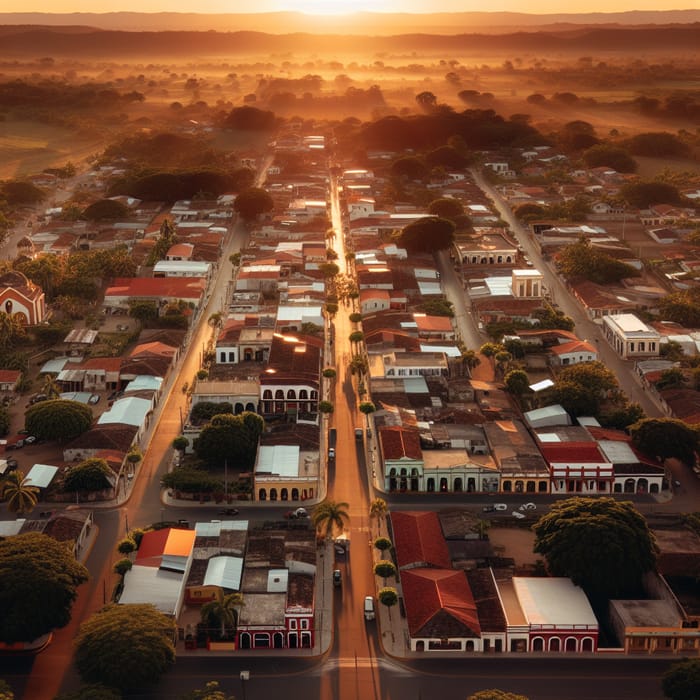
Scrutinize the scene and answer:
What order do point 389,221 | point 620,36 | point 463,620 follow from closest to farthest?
point 463,620
point 389,221
point 620,36

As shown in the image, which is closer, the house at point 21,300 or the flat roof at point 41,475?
the flat roof at point 41,475

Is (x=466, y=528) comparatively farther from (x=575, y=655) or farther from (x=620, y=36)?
(x=620, y=36)

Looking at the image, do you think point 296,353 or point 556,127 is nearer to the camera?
point 296,353

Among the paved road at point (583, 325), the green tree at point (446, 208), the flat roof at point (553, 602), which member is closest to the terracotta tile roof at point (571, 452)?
the paved road at point (583, 325)

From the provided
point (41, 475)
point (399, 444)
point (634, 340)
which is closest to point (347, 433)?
point (399, 444)

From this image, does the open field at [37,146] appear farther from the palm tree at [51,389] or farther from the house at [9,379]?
the palm tree at [51,389]

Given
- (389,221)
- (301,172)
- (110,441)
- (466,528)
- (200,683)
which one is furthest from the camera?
(301,172)

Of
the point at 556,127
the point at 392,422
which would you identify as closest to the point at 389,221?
the point at 392,422

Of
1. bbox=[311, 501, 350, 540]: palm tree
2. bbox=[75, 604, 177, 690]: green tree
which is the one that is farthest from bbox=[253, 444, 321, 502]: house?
bbox=[75, 604, 177, 690]: green tree
